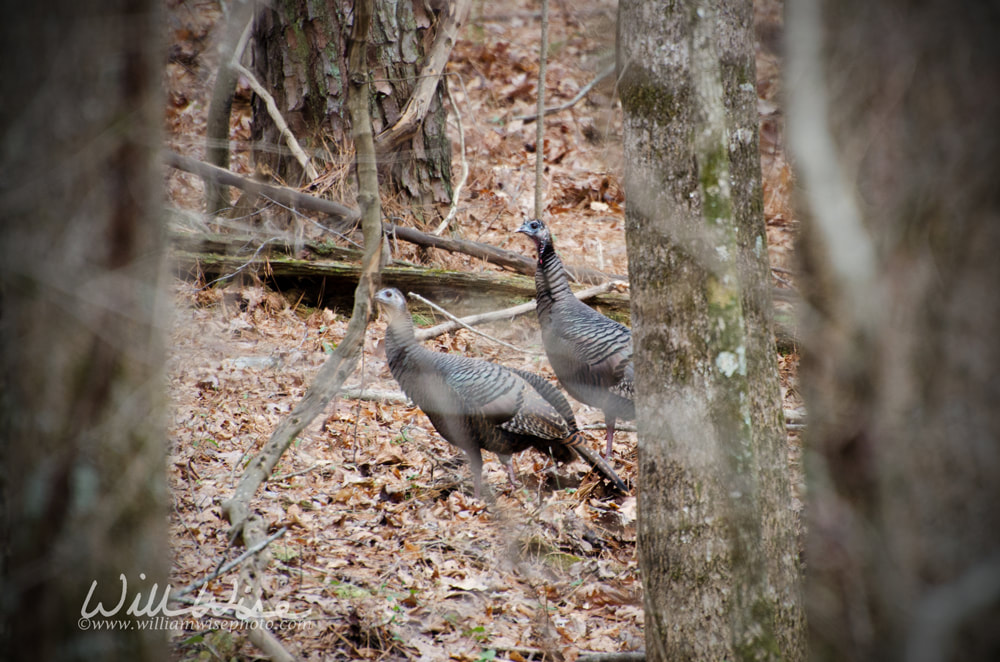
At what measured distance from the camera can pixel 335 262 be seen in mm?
7004

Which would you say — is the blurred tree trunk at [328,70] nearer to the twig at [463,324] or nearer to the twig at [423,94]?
the twig at [423,94]

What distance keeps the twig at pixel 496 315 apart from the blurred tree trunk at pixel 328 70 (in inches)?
70.6

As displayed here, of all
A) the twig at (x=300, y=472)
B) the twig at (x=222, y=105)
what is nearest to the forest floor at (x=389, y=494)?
the twig at (x=300, y=472)

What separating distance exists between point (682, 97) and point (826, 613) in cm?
181

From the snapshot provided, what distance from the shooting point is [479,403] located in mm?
5121

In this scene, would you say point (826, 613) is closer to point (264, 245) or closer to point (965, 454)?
point (965, 454)

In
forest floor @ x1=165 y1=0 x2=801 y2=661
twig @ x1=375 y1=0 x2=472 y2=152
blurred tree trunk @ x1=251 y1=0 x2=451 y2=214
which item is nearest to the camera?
forest floor @ x1=165 y1=0 x2=801 y2=661

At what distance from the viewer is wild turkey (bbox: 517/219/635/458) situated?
5805mm

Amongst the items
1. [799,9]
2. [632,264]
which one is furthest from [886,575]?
[632,264]

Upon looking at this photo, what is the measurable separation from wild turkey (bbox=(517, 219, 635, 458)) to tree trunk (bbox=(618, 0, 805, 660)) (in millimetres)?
2954

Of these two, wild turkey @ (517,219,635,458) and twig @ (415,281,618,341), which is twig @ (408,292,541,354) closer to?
twig @ (415,281,618,341)

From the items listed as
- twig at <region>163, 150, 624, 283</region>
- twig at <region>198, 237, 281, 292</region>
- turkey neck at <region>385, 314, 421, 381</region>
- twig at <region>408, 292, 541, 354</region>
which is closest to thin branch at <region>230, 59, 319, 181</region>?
twig at <region>163, 150, 624, 283</region>

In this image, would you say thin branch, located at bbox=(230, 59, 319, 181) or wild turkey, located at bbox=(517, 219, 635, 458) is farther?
thin branch, located at bbox=(230, 59, 319, 181)

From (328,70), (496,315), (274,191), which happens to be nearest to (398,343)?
(496,315)
